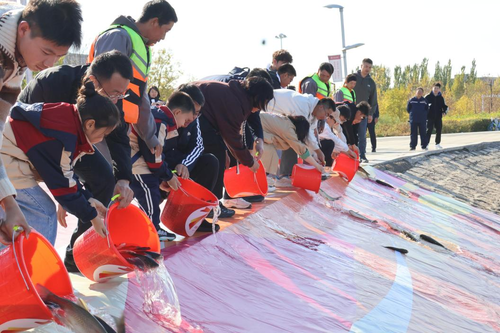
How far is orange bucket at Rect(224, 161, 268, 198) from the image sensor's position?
5.29 meters

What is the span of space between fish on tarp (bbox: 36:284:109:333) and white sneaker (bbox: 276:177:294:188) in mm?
4524

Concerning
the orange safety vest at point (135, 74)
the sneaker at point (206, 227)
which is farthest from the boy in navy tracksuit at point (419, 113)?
the orange safety vest at point (135, 74)

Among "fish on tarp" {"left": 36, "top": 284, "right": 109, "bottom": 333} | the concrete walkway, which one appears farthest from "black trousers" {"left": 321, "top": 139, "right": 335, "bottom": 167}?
"fish on tarp" {"left": 36, "top": 284, "right": 109, "bottom": 333}

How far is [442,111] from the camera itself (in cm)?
1500

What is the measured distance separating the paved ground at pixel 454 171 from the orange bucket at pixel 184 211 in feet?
21.9

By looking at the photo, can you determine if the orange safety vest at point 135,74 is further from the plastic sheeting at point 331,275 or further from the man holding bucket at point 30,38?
the man holding bucket at point 30,38

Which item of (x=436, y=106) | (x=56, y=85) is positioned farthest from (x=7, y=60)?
(x=436, y=106)

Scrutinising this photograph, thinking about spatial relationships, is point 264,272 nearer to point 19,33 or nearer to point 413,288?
point 413,288

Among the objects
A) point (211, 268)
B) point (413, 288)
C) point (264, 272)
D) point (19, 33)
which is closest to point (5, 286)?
point (19, 33)

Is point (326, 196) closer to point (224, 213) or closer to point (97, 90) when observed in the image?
point (224, 213)

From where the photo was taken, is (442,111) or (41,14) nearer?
(41,14)

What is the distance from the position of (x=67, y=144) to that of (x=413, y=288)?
9.25 ft

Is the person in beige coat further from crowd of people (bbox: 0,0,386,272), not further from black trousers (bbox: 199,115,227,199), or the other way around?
black trousers (bbox: 199,115,227,199)

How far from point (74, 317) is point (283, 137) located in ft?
14.4
